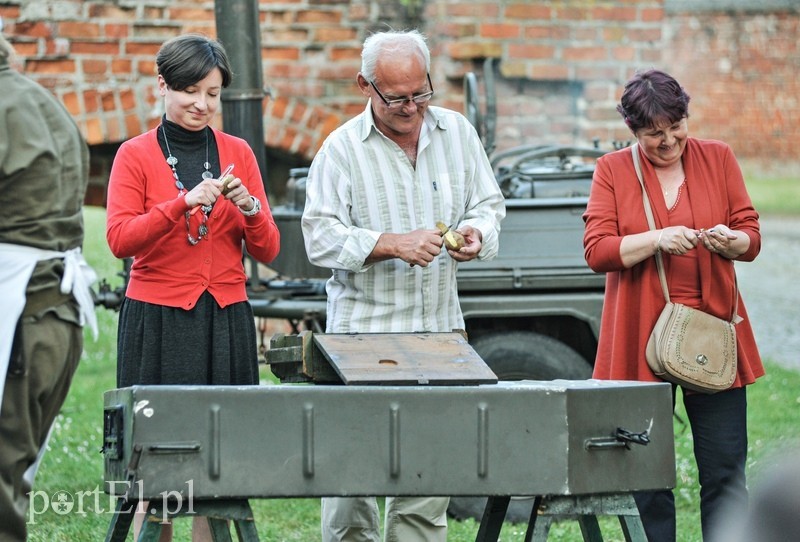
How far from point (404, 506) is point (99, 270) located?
28.5 feet

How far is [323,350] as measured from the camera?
3.52 meters

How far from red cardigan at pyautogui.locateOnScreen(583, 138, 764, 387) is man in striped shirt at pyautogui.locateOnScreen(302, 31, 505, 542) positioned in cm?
35

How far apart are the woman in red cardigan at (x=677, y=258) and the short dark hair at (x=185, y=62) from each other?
1.26 m

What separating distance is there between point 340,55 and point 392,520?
4.14 m

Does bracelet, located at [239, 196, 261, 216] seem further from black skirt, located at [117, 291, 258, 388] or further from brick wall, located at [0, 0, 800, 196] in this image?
brick wall, located at [0, 0, 800, 196]

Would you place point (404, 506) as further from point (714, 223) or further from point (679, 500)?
point (679, 500)

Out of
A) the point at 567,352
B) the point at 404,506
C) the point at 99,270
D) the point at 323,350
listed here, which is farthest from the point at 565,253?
the point at 99,270

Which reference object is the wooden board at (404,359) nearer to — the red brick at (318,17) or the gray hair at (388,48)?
the gray hair at (388,48)

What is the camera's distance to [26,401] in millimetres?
3305

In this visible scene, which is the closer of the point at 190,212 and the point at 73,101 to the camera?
the point at 190,212

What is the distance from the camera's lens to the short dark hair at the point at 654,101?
13.0 feet

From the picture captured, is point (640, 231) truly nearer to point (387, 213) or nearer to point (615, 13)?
point (387, 213)

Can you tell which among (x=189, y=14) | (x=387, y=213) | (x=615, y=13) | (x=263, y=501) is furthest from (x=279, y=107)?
(x=387, y=213)

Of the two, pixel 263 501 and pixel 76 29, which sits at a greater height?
pixel 76 29
